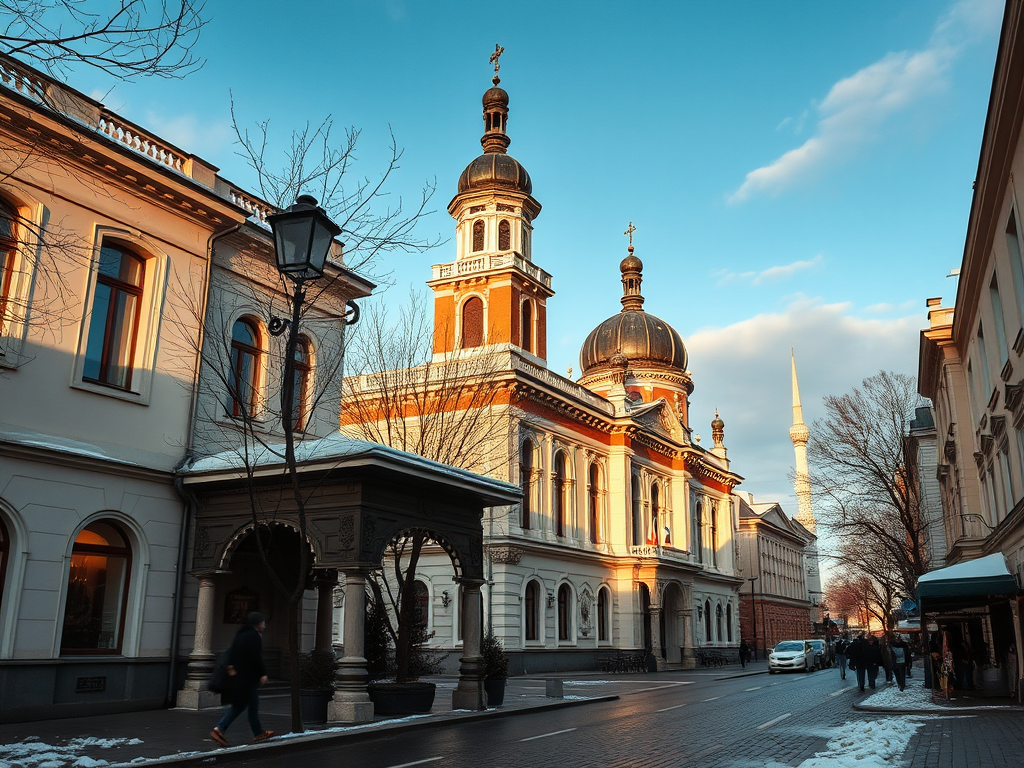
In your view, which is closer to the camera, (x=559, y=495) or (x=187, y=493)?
(x=187, y=493)

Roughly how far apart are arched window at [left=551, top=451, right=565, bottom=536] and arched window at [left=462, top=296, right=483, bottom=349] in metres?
7.01

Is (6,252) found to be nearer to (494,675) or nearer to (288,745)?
(288,745)

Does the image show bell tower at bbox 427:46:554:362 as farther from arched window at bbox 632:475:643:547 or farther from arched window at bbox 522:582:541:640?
arched window at bbox 522:582:541:640

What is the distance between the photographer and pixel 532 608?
125 feet

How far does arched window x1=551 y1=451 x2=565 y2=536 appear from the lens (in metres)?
41.2

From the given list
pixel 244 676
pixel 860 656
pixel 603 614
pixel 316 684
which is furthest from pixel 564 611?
pixel 244 676

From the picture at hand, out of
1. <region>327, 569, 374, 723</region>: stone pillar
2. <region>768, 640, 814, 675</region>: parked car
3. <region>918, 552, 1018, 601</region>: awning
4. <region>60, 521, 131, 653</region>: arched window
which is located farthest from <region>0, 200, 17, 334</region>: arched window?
<region>768, 640, 814, 675</region>: parked car

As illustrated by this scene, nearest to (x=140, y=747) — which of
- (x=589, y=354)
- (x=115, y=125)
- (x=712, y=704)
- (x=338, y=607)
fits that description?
(x=115, y=125)

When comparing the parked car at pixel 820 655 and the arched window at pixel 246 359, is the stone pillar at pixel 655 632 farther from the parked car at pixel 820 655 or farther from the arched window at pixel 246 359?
the arched window at pixel 246 359

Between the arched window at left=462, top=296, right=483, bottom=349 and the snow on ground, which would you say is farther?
the arched window at left=462, top=296, right=483, bottom=349

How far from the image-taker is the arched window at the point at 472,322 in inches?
1737

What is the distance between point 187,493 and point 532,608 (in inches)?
935

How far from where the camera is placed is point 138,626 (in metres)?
15.4

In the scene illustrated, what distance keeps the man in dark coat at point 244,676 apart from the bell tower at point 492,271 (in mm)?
31562
